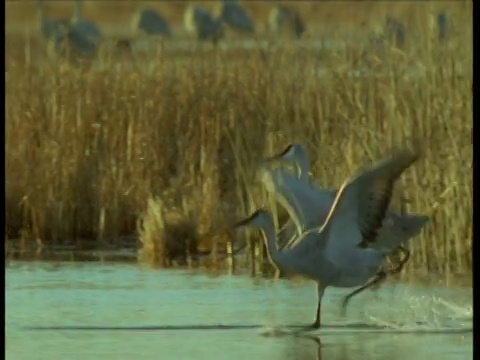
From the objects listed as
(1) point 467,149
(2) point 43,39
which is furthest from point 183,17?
(1) point 467,149

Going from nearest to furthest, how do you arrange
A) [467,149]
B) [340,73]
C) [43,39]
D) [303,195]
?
1. [303,195]
2. [467,149]
3. [340,73]
4. [43,39]

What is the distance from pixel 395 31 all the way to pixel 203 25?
66.3 inches

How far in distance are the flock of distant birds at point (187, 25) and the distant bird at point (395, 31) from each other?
71 cm

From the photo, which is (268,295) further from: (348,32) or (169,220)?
(348,32)

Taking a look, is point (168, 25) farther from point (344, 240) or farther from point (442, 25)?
point (344, 240)

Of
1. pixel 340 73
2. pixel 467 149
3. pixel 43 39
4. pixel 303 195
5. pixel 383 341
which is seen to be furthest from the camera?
pixel 43 39

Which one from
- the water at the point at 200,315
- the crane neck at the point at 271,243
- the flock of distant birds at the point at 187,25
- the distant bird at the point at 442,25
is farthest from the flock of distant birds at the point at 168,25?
the crane neck at the point at 271,243

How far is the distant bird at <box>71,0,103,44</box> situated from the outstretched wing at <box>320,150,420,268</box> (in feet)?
9.82

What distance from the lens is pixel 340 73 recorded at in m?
7.37

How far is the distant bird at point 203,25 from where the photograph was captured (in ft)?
28.3

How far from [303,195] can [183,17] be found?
3075 mm

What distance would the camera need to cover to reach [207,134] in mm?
7957


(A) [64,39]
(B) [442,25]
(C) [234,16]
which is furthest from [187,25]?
(B) [442,25]

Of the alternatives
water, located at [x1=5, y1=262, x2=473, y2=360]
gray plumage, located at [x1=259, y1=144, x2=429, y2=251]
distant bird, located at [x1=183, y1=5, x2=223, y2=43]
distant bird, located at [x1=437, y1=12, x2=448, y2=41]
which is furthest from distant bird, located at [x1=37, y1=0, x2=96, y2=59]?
gray plumage, located at [x1=259, y1=144, x2=429, y2=251]
